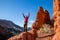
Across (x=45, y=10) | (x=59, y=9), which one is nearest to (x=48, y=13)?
(x=45, y=10)

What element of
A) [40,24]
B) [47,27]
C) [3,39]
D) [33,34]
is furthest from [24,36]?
[3,39]

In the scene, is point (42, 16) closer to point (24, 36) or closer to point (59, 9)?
point (59, 9)

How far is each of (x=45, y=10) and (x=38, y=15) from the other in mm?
2152

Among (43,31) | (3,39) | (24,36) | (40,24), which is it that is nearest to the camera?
(24,36)

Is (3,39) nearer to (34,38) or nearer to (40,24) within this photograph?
(40,24)

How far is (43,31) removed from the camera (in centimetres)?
3678

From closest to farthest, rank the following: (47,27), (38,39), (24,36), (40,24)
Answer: (24,36)
(38,39)
(47,27)
(40,24)

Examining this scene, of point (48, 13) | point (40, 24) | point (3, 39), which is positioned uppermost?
point (48, 13)

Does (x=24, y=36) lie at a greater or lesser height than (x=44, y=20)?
lesser

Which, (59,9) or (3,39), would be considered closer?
(59,9)

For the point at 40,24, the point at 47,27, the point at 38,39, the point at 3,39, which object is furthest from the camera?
the point at 3,39

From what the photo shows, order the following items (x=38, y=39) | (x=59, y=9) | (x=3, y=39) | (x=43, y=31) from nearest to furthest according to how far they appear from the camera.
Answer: (x=38, y=39) → (x=59, y=9) → (x=43, y=31) → (x=3, y=39)

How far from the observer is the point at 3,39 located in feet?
188

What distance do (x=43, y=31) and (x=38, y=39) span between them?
929cm
